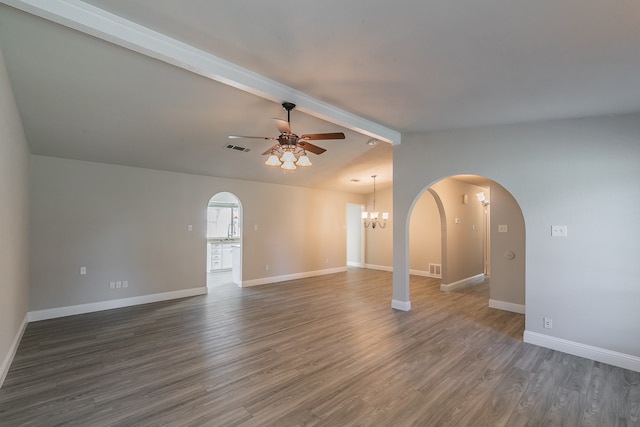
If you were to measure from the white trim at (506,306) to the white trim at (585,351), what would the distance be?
1398 mm

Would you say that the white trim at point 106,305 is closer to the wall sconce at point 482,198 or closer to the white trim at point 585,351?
the white trim at point 585,351

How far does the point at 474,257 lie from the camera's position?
7219 mm

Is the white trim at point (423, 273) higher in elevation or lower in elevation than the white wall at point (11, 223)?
lower

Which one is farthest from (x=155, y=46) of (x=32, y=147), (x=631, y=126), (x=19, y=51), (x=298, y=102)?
(x=631, y=126)

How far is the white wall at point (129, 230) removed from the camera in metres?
4.50

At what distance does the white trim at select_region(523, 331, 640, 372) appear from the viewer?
2967mm

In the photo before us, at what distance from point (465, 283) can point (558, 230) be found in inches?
146

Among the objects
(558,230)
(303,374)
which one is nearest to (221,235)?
(303,374)

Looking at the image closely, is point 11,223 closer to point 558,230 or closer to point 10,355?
A: point 10,355

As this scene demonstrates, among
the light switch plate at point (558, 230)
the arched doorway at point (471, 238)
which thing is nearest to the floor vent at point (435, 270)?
the arched doorway at point (471, 238)

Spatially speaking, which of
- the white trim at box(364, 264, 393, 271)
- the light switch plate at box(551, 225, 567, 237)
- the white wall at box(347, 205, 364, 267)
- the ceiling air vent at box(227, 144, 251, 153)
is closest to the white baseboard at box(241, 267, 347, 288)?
the white trim at box(364, 264, 393, 271)

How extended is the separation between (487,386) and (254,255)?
208 inches

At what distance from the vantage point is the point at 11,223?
2.98 m

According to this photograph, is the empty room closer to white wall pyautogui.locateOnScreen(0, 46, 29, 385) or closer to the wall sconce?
white wall pyautogui.locateOnScreen(0, 46, 29, 385)
